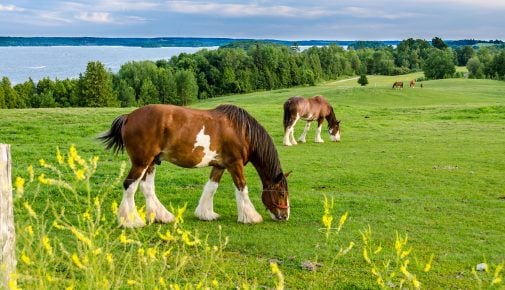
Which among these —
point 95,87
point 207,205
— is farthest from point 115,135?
point 95,87

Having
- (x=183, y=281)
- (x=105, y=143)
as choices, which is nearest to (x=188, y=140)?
(x=105, y=143)

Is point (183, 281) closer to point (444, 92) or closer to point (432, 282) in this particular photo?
point (432, 282)

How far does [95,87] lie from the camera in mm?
63938

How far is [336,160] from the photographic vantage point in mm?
14773

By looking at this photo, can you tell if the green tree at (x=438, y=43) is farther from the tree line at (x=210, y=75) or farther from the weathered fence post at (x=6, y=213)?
the weathered fence post at (x=6, y=213)

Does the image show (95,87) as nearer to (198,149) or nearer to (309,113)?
(309,113)

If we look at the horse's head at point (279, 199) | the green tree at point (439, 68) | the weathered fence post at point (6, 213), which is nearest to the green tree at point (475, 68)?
the green tree at point (439, 68)

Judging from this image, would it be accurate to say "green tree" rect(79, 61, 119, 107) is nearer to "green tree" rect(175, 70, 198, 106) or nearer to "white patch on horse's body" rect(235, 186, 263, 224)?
"green tree" rect(175, 70, 198, 106)

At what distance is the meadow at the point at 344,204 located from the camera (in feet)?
20.1

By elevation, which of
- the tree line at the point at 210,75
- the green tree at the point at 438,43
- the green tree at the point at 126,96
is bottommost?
the green tree at the point at 126,96

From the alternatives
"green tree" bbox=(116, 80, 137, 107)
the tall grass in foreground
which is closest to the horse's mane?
the tall grass in foreground

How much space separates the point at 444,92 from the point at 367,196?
41.2 metres

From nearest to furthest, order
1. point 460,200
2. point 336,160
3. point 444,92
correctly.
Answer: point 460,200
point 336,160
point 444,92

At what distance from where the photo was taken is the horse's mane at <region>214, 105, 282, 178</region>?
8.48 metres
